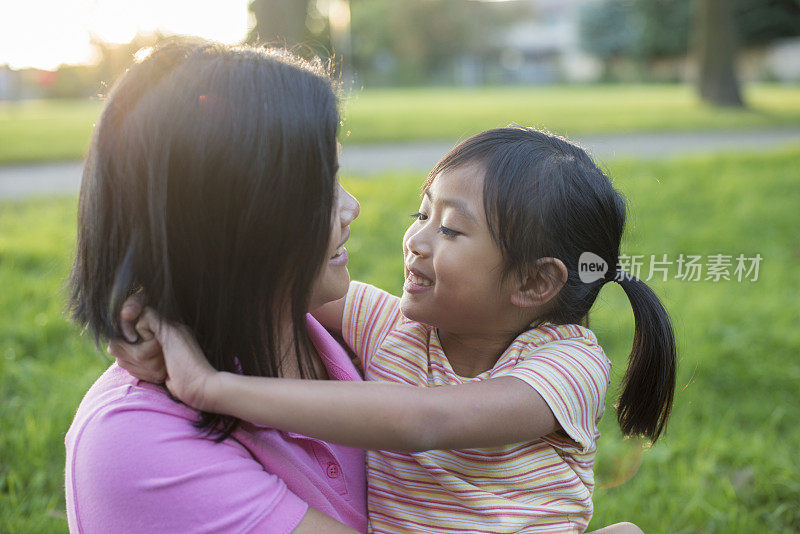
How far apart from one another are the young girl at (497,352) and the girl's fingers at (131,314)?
27 centimetres

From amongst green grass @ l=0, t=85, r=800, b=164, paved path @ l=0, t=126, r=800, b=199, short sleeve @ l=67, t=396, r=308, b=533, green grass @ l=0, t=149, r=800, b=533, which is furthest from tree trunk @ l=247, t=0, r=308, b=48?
short sleeve @ l=67, t=396, r=308, b=533

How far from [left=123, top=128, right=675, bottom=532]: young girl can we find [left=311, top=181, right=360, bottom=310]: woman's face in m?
0.20

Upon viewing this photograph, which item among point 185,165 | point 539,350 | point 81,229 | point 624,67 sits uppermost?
point 185,165

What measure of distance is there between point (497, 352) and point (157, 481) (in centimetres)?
74

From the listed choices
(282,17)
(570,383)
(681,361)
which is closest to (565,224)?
(570,383)

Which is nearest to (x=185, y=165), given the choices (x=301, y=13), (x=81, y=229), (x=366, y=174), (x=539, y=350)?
(x=81, y=229)

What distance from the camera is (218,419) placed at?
47.1 inches

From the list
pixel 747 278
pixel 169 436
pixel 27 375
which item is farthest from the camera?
Answer: pixel 747 278

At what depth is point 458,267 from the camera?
1540mm

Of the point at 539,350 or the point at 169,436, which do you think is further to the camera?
the point at 539,350

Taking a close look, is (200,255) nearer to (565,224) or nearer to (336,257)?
(336,257)

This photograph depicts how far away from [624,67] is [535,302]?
4753 cm

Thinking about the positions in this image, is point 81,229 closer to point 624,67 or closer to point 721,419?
point 721,419

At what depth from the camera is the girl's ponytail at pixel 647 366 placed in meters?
1.61
